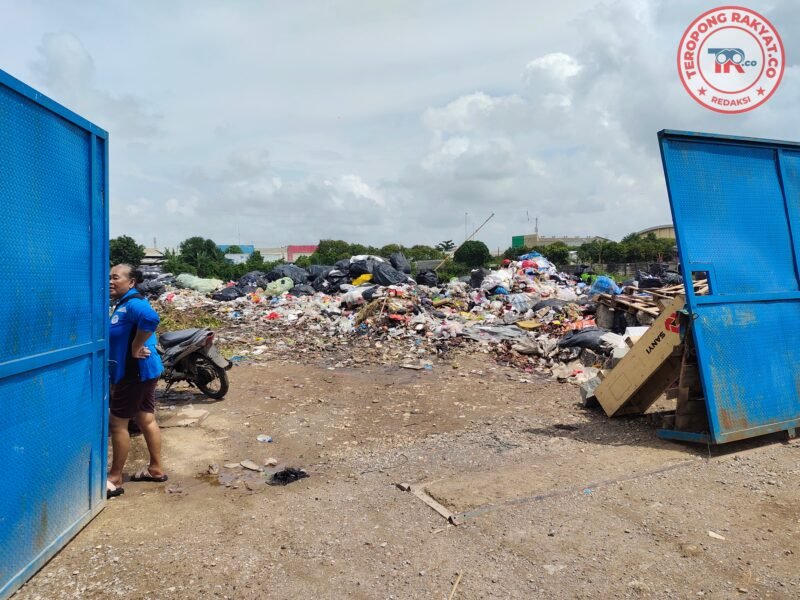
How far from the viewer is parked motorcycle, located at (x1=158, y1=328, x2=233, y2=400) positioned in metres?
5.92

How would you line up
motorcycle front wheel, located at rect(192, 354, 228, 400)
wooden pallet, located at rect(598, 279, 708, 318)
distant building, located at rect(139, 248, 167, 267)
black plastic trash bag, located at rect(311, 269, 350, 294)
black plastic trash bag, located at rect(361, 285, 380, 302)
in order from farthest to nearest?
distant building, located at rect(139, 248, 167, 267) → black plastic trash bag, located at rect(311, 269, 350, 294) → black plastic trash bag, located at rect(361, 285, 380, 302) → wooden pallet, located at rect(598, 279, 708, 318) → motorcycle front wheel, located at rect(192, 354, 228, 400)

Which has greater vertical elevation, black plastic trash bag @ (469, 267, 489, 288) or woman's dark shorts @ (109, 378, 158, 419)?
black plastic trash bag @ (469, 267, 489, 288)

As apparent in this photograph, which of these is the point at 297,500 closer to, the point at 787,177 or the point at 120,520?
the point at 120,520

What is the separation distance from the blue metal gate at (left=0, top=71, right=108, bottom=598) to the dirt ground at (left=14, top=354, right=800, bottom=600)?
0.75 feet

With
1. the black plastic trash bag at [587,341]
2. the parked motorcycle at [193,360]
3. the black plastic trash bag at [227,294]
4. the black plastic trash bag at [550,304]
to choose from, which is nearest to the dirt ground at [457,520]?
the parked motorcycle at [193,360]

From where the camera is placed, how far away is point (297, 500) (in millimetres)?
3443

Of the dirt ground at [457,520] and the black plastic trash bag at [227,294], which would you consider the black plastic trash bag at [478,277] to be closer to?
the black plastic trash bag at [227,294]

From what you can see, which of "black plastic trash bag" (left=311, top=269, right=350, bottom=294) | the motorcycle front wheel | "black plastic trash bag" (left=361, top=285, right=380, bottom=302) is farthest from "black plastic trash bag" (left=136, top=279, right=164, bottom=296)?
the motorcycle front wheel

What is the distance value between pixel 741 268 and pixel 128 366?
4440mm

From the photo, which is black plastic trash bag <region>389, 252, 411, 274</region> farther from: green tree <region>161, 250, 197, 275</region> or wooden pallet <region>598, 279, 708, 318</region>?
green tree <region>161, 250, 197, 275</region>

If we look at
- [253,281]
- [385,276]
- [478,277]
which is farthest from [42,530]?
[253,281]

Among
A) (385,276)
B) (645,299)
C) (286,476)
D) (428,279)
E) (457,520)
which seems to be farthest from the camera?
(428,279)

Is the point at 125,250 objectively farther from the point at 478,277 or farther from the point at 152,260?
the point at 478,277

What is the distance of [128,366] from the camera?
358cm
